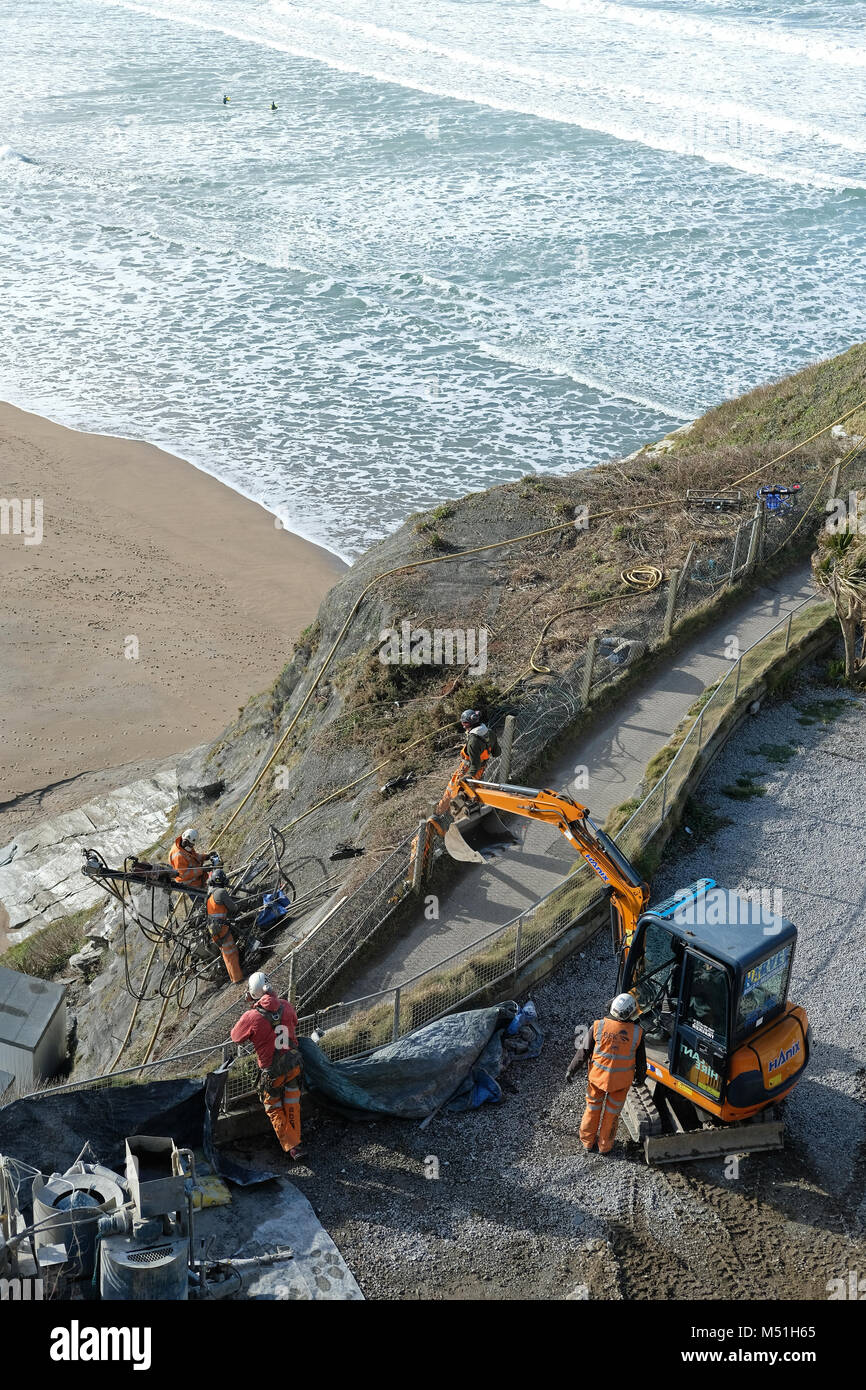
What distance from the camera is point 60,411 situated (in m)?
39.1

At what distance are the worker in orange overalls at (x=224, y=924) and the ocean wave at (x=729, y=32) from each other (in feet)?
240

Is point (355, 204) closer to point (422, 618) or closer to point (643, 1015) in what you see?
point (422, 618)

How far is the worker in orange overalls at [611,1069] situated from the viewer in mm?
11180

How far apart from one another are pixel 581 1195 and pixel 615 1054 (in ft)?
4.15

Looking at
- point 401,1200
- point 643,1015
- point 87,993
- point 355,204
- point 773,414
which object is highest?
point 355,204

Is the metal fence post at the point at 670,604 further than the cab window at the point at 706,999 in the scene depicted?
Yes

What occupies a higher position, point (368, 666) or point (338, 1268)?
point (368, 666)

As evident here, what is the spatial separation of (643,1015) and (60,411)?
32.4 metres

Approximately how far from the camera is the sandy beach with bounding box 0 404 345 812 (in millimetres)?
25938

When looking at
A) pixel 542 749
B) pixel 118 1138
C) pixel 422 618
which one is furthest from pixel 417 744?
pixel 118 1138

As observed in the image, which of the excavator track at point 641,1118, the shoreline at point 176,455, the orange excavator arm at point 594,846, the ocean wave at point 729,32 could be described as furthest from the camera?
the ocean wave at point 729,32

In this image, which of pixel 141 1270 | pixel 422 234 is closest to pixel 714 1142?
pixel 141 1270

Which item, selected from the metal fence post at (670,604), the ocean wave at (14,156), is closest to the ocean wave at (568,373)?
the metal fence post at (670,604)

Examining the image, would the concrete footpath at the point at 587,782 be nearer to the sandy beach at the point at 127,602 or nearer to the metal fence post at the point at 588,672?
the metal fence post at the point at 588,672
